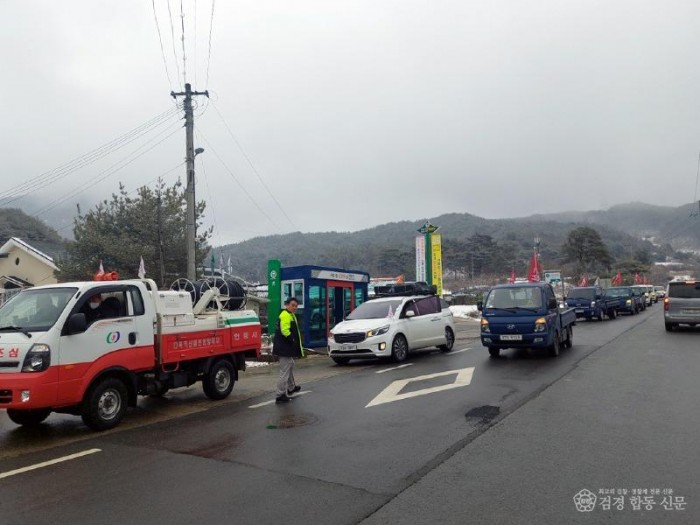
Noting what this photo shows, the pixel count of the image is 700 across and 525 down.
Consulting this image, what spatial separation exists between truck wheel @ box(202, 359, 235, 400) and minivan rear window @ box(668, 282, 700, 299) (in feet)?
61.7

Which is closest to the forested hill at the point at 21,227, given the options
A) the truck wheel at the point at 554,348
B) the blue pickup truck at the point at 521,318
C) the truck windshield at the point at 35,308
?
the blue pickup truck at the point at 521,318

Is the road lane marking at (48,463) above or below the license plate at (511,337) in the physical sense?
below

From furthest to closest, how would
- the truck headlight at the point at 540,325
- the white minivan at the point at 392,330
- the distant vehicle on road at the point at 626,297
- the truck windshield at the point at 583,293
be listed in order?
the distant vehicle on road at the point at 626,297 < the truck windshield at the point at 583,293 < the white minivan at the point at 392,330 < the truck headlight at the point at 540,325

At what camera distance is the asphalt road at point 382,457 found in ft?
15.4

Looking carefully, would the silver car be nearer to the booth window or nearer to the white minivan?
the white minivan

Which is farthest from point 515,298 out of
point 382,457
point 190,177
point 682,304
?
point 190,177

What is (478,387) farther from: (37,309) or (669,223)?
(669,223)

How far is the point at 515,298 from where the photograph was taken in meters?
15.0

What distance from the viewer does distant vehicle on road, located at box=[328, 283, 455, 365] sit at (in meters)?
14.4

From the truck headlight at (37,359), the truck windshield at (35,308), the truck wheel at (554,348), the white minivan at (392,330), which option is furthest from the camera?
the truck wheel at (554,348)

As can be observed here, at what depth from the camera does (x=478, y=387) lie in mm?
10211

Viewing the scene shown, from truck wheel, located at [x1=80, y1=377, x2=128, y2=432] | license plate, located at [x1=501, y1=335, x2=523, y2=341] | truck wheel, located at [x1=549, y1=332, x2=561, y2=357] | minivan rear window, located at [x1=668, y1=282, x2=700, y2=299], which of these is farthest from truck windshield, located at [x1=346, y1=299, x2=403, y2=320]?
minivan rear window, located at [x1=668, y1=282, x2=700, y2=299]

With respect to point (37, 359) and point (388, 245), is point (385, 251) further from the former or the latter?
point (37, 359)

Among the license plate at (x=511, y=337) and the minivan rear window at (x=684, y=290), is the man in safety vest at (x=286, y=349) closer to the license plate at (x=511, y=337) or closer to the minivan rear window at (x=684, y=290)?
the license plate at (x=511, y=337)
